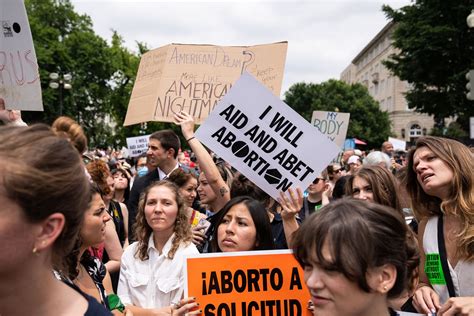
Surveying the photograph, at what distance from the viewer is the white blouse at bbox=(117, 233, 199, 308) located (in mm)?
3496

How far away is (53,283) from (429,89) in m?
30.1

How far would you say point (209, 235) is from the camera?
4.08 meters

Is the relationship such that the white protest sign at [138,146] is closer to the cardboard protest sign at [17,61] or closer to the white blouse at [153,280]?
the cardboard protest sign at [17,61]

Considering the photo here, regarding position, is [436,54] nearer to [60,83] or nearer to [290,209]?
[60,83]

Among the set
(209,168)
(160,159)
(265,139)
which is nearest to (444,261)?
(265,139)

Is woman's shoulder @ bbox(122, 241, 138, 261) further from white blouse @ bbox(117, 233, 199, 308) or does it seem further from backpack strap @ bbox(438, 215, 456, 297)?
backpack strap @ bbox(438, 215, 456, 297)

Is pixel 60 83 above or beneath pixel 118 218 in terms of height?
above

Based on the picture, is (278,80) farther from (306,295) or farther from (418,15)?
(418,15)

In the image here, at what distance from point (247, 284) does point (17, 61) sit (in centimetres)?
219

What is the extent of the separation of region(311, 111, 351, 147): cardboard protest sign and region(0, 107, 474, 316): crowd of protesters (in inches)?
177

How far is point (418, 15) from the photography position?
28.9 m

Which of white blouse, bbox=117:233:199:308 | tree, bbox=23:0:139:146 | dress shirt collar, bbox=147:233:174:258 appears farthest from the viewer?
tree, bbox=23:0:139:146

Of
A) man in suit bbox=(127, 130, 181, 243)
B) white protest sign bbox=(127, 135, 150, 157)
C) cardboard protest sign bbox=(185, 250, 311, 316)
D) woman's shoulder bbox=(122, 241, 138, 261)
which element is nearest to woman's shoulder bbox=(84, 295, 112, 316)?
cardboard protest sign bbox=(185, 250, 311, 316)

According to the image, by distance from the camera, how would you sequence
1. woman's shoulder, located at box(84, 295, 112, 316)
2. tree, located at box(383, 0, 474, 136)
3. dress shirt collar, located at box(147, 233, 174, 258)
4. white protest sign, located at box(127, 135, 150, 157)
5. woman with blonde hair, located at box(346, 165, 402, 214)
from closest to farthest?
woman's shoulder, located at box(84, 295, 112, 316), dress shirt collar, located at box(147, 233, 174, 258), woman with blonde hair, located at box(346, 165, 402, 214), white protest sign, located at box(127, 135, 150, 157), tree, located at box(383, 0, 474, 136)
